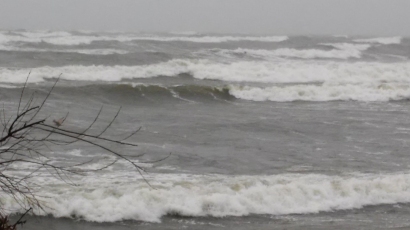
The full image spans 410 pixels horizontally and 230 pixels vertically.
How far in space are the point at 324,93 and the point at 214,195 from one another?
12.3m

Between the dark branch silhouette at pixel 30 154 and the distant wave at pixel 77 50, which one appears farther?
the distant wave at pixel 77 50

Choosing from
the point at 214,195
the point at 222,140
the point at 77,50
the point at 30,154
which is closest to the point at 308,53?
the point at 77,50

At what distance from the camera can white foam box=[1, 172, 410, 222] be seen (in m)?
7.26

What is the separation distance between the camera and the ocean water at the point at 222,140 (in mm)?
7430

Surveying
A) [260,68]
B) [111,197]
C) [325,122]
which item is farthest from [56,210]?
[260,68]

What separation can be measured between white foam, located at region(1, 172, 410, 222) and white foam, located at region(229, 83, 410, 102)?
9.68 metres

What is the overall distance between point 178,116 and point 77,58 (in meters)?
10.0

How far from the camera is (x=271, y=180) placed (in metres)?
8.67

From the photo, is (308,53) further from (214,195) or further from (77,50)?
(214,195)

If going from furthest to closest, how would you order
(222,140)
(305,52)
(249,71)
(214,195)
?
(305,52)
(249,71)
(222,140)
(214,195)

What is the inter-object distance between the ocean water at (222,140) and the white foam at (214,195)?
0.06 ft

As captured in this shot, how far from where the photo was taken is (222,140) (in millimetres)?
11656

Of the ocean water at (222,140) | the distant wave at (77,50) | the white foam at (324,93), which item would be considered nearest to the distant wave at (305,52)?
the ocean water at (222,140)

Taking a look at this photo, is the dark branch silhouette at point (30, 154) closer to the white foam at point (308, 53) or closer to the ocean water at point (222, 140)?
the ocean water at point (222, 140)
